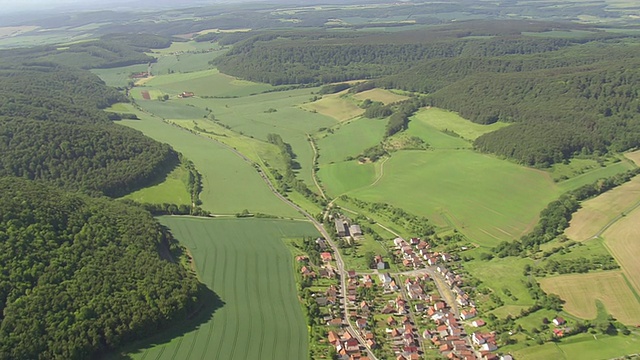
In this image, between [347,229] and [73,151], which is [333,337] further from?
[73,151]

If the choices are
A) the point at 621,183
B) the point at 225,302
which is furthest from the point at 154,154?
the point at 621,183

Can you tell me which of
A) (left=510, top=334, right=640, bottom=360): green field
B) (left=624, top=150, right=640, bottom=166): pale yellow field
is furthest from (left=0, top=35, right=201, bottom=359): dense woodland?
(left=624, top=150, right=640, bottom=166): pale yellow field

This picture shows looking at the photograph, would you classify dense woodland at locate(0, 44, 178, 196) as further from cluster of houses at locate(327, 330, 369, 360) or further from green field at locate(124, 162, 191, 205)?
cluster of houses at locate(327, 330, 369, 360)

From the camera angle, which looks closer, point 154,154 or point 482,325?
point 482,325

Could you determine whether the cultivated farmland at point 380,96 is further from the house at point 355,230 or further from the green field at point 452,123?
the house at point 355,230

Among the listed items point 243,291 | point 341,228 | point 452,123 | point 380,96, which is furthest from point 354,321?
point 380,96

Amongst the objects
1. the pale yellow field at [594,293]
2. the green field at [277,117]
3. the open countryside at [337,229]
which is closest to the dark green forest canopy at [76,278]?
the open countryside at [337,229]

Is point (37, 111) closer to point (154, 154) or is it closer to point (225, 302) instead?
point (154, 154)
